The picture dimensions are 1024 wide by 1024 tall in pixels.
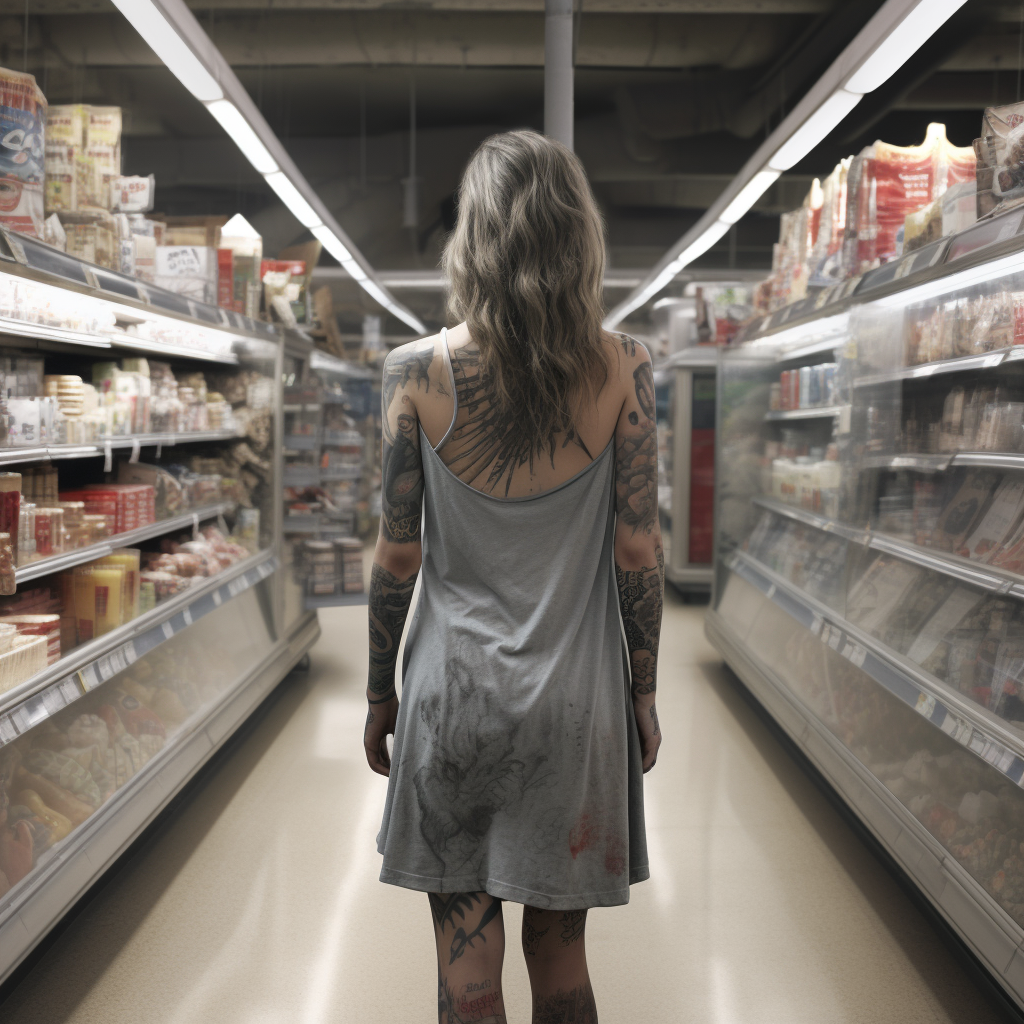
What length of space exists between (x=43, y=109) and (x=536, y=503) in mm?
1941

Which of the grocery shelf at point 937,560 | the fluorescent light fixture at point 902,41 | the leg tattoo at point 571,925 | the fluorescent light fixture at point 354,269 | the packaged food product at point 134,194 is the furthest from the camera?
the fluorescent light fixture at point 354,269

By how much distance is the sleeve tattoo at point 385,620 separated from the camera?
1537 mm

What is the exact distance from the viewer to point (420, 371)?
140 cm

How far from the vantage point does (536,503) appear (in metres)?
1.38

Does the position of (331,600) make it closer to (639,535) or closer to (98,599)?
(98,599)

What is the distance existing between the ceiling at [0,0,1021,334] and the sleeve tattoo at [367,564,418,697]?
197 inches

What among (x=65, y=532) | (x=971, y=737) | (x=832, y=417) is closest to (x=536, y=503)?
(x=971, y=737)

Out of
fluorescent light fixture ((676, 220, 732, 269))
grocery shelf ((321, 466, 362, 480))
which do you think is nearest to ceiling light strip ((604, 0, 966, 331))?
fluorescent light fixture ((676, 220, 732, 269))

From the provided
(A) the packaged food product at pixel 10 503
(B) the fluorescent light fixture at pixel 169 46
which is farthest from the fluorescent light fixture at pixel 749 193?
(A) the packaged food product at pixel 10 503

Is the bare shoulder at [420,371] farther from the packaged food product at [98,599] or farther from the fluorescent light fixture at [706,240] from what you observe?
the fluorescent light fixture at [706,240]

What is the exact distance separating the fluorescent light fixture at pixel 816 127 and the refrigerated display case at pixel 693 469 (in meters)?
3.43

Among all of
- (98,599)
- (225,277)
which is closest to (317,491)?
(225,277)

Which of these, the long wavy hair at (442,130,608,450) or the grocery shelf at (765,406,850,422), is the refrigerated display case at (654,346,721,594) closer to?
the grocery shelf at (765,406,850,422)

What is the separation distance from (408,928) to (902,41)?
10.0 ft
